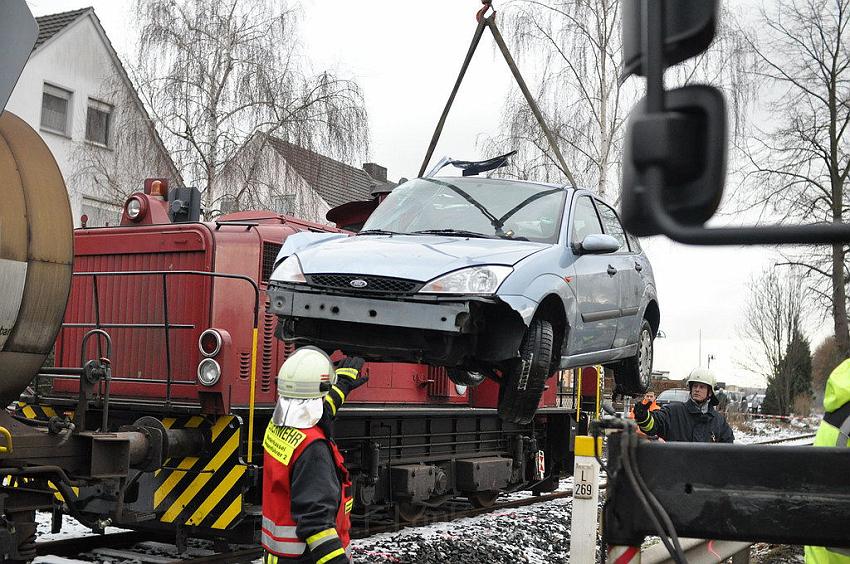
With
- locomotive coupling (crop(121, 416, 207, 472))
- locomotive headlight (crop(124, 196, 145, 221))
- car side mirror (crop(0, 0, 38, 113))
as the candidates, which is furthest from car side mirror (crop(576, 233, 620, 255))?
locomotive headlight (crop(124, 196, 145, 221))

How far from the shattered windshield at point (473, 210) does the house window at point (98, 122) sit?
17.9 m

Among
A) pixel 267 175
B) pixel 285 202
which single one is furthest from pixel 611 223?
pixel 285 202

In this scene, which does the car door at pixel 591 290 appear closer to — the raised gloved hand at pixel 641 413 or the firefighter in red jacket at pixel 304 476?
the raised gloved hand at pixel 641 413

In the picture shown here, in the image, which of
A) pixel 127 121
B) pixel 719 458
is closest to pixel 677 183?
pixel 719 458

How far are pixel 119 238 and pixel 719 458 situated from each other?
268 inches

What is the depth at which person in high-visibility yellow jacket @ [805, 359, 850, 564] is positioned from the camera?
9.61 feet

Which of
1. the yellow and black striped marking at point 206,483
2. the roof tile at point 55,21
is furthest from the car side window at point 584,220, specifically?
the roof tile at point 55,21

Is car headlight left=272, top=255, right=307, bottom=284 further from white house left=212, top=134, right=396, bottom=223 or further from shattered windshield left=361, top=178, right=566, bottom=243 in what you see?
white house left=212, top=134, right=396, bottom=223

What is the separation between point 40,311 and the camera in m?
5.76

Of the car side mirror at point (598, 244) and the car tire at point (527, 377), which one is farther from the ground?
the car side mirror at point (598, 244)

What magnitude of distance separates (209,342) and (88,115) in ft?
57.5

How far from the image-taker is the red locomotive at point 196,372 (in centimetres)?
732

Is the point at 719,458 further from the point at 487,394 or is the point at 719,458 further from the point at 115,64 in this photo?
the point at 115,64

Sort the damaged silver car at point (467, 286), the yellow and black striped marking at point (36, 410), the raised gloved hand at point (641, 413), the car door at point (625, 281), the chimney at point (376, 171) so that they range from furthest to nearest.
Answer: the chimney at point (376, 171) → the yellow and black striped marking at point (36, 410) → the raised gloved hand at point (641, 413) → the car door at point (625, 281) → the damaged silver car at point (467, 286)
